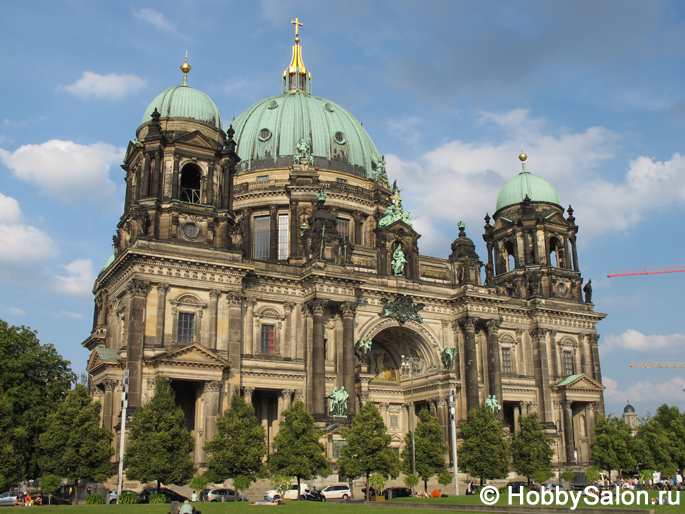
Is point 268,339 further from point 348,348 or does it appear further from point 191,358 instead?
point 191,358

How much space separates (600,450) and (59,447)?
41.5 metres

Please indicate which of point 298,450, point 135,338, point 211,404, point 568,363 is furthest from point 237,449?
point 568,363

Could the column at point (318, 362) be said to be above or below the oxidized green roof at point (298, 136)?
below

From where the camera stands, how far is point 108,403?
151 ft

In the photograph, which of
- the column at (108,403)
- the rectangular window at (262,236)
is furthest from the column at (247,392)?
the rectangular window at (262,236)

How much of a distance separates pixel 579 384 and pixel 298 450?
107 feet

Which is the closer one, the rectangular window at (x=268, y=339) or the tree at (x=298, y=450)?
the tree at (x=298, y=450)

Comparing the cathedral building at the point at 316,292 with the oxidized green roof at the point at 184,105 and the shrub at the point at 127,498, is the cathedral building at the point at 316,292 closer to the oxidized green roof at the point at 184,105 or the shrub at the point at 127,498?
the oxidized green roof at the point at 184,105

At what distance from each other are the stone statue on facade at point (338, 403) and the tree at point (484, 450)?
889 cm

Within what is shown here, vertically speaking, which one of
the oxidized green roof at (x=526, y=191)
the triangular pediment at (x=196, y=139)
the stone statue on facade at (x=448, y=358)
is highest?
the oxidized green roof at (x=526, y=191)

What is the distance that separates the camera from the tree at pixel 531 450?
51.1 metres

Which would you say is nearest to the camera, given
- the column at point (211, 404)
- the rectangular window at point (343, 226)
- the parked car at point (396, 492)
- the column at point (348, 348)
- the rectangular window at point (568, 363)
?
the column at point (211, 404)

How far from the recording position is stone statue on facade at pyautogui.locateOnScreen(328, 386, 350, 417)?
2055 inches

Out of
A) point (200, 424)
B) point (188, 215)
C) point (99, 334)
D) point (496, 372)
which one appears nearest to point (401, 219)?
point (496, 372)
